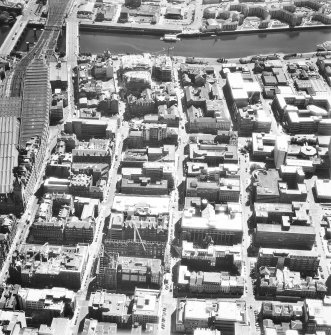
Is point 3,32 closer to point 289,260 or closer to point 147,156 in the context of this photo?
point 147,156

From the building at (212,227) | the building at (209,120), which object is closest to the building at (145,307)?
the building at (212,227)

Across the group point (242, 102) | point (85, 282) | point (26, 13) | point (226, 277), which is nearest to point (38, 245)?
point (85, 282)

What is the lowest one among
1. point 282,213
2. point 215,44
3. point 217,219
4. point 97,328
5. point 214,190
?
point 97,328

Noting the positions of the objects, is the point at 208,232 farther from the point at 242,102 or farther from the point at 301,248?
the point at 242,102

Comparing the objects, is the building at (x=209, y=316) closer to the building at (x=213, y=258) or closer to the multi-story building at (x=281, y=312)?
the multi-story building at (x=281, y=312)

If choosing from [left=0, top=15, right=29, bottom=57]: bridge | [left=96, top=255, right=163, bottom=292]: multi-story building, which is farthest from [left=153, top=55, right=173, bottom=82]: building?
[left=96, top=255, right=163, bottom=292]: multi-story building

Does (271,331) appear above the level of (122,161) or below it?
below

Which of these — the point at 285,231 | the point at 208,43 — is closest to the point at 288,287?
the point at 285,231
